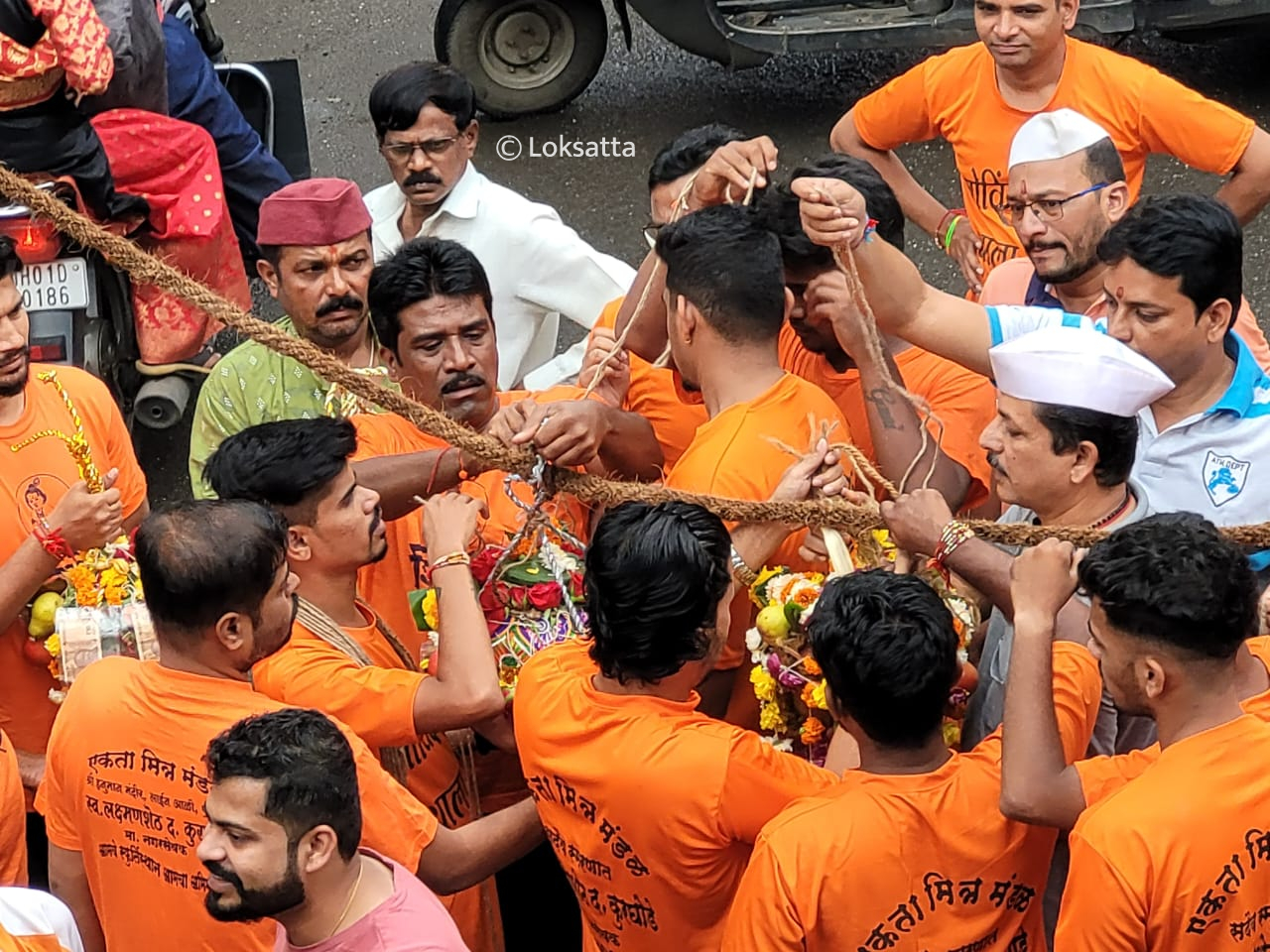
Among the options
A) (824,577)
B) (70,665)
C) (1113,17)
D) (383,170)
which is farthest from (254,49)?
(824,577)

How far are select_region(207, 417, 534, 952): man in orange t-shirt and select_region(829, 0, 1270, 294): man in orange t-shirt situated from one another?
6.96ft

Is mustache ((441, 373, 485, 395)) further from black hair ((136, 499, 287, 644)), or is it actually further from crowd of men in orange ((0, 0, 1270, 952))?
black hair ((136, 499, 287, 644))

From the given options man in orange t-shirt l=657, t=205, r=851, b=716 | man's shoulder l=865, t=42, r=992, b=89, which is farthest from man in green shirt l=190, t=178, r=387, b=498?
man's shoulder l=865, t=42, r=992, b=89

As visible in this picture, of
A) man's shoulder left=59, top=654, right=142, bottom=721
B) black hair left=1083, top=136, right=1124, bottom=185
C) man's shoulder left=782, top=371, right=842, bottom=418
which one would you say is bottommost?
man's shoulder left=59, top=654, right=142, bottom=721

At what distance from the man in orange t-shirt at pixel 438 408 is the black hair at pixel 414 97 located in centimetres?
110

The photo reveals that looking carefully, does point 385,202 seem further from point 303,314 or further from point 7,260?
point 7,260

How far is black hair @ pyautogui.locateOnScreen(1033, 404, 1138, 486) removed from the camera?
310 cm

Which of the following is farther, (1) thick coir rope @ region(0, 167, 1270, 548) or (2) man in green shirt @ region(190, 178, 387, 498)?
(2) man in green shirt @ region(190, 178, 387, 498)

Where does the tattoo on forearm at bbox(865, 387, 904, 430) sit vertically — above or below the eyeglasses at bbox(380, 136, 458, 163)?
below

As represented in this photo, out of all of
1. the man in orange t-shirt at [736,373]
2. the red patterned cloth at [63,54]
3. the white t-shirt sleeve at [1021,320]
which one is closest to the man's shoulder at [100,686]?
the man in orange t-shirt at [736,373]

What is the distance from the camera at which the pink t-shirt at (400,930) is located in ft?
8.29

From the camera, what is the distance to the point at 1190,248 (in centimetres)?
342

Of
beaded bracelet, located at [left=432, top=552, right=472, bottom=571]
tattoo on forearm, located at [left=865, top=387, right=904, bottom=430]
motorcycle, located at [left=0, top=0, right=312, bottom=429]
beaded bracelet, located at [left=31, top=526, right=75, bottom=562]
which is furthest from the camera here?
motorcycle, located at [left=0, top=0, right=312, bottom=429]

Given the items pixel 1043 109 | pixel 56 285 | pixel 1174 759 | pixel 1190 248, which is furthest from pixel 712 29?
pixel 1174 759
